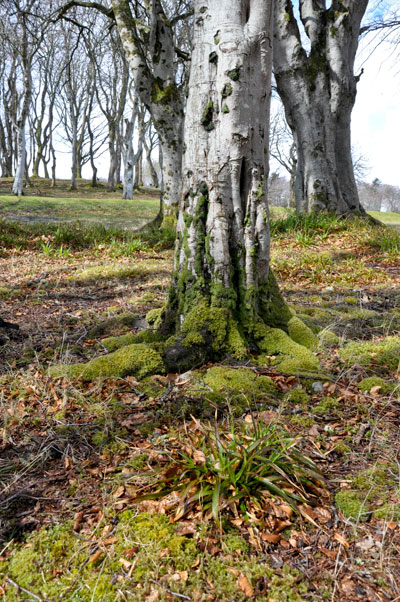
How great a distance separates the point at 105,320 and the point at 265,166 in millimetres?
2411

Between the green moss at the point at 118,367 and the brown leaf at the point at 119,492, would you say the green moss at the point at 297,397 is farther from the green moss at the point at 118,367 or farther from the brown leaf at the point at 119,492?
the brown leaf at the point at 119,492

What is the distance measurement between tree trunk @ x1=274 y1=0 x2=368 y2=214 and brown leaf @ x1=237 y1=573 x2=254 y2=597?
9.02m

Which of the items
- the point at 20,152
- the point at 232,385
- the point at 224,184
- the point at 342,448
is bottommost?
the point at 342,448

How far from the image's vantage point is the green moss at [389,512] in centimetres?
175

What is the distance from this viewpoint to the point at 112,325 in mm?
4219

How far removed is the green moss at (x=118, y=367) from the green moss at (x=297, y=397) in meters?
0.99

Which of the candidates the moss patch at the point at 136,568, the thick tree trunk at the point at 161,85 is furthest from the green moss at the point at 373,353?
the thick tree trunk at the point at 161,85

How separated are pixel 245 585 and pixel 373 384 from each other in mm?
1777

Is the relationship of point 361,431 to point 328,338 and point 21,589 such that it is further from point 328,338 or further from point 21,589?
point 21,589

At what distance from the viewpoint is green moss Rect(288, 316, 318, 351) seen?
11.6 feet

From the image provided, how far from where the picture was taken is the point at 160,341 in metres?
3.40

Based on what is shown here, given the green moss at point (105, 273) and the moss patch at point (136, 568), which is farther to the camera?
the green moss at point (105, 273)

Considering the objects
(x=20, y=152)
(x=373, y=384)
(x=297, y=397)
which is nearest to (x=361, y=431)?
(x=297, y=397)

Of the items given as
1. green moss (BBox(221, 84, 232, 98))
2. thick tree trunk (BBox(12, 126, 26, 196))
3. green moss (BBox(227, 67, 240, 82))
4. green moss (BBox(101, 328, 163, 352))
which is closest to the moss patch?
green moss (BBox(101, 328, 163, 352))
